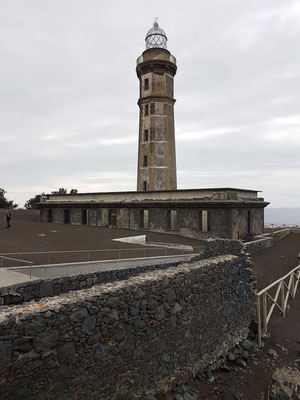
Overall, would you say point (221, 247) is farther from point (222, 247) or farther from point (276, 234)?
point (276, 234)

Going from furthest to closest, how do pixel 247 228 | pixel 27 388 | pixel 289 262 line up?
pixel 247 228 → pixel 289 262 → pixel 27 388

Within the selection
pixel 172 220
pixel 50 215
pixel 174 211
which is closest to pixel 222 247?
pixel 172 220

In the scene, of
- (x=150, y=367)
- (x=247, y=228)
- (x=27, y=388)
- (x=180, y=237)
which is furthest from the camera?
(x=247, y=228)

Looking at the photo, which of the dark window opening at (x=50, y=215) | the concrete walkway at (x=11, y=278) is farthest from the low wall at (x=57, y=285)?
the dark window opening at (x=50, y=215)

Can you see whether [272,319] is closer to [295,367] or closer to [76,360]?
[295,367]

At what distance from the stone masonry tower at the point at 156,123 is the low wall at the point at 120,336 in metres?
23.5

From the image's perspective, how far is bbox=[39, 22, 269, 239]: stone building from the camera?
24234 millimetres

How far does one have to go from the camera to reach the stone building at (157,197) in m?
24.2

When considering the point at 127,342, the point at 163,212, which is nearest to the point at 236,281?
the point at 127,342

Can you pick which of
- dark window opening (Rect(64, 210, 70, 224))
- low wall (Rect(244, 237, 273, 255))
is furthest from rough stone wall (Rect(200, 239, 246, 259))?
dark window opening (Rect(64, 210, 70, 224))

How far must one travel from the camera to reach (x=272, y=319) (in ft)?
35.1

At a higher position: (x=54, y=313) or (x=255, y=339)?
(x=54, y=313)

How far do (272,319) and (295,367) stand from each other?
2945mm

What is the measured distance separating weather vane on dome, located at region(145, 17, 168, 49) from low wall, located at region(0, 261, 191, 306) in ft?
106
